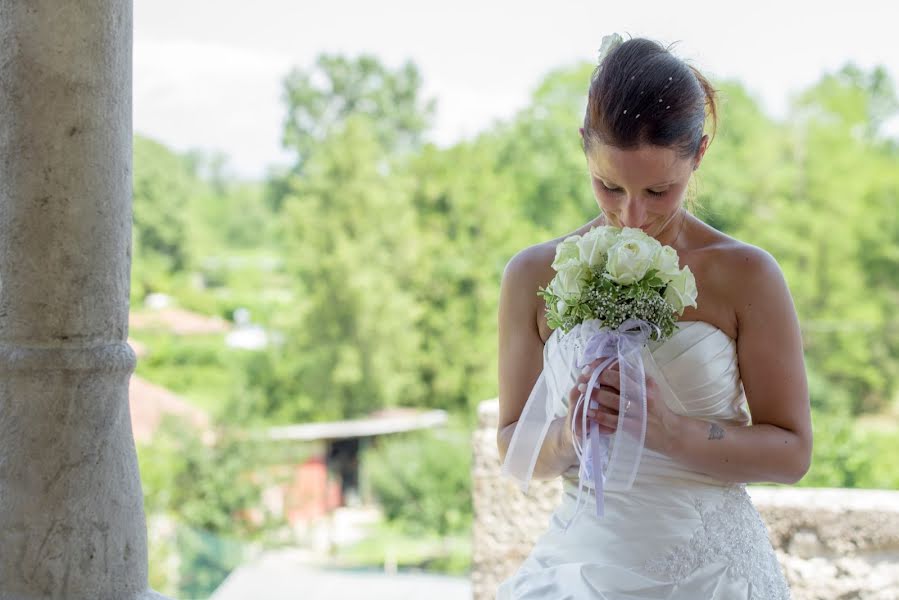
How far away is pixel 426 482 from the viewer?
93.9 ft

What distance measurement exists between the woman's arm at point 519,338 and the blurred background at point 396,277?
19061 millimetres

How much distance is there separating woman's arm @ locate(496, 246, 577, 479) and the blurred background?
62.5 ft

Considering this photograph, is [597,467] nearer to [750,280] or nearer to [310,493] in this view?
[750,280]

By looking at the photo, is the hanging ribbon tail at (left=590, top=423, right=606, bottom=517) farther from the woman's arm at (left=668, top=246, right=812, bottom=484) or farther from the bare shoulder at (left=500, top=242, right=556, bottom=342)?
the bare shoulder at (left=500, top=242, right=556, bottom=342)

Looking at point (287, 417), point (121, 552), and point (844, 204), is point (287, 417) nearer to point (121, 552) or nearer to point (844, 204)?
point (844, 204)

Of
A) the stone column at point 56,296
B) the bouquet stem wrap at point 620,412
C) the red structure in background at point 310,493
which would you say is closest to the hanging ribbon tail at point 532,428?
the bouquet stem wrap at point 620,412

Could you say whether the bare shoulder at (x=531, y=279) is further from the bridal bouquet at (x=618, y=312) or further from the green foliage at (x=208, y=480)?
the green foliage at (x=208, y=480)

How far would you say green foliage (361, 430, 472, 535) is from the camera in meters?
28.0

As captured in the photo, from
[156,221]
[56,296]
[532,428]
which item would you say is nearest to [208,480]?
[156,221]

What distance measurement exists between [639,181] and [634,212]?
59mm

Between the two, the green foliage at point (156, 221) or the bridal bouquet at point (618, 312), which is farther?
the green foliage at point (156, 221)

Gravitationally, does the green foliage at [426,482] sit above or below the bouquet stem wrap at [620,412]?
below

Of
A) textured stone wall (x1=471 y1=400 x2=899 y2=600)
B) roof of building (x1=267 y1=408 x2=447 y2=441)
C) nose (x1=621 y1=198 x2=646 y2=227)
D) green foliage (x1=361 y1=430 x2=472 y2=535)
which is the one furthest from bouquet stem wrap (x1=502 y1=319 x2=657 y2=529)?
roof of building (x1=267 y1=408 x2=447 y2=441)

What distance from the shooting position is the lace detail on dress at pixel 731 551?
6.07 ft
